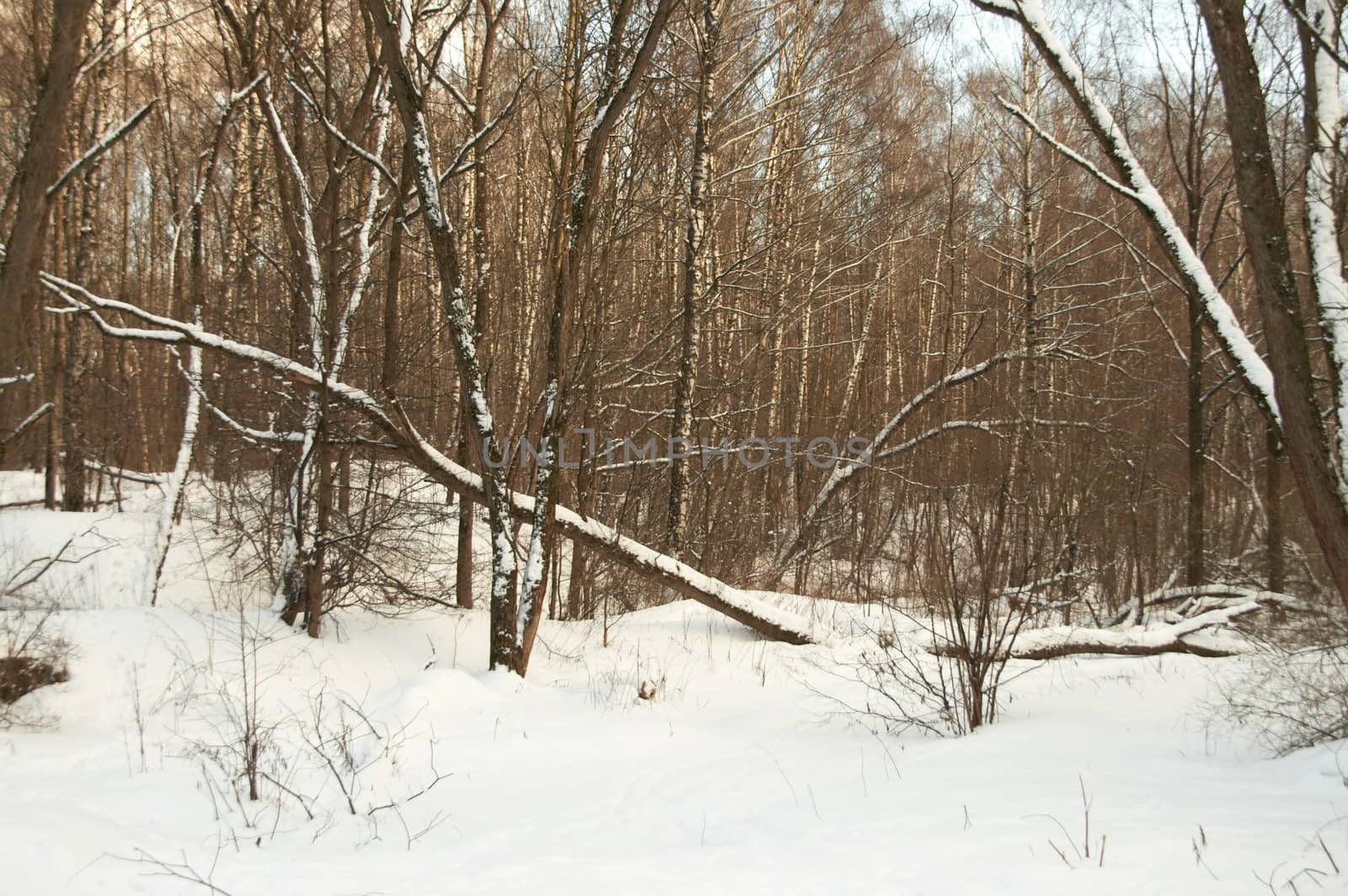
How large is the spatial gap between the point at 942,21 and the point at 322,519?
20.5ft

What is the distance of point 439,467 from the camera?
6773mm

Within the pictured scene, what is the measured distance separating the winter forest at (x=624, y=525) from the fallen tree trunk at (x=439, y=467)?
0.04 m

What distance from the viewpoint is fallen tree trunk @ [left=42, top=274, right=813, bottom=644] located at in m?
6.26

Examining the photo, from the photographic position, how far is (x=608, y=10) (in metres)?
6.94

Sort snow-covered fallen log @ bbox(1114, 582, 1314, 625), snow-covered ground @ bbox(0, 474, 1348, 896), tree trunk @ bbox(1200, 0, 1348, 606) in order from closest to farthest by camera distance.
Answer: snow-covered ground @ bbox(0, 474, 1348, 896) < tree trunk @ bbox(1200, 0, 1348, 606) < snow-covered fallen log @ bbox(1114, 582, 1314, 625)

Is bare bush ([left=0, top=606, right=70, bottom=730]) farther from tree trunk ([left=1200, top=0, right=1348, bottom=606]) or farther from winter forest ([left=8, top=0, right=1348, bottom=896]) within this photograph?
tree trunk ([left=1200, top=0, right=1348, bottom=606])

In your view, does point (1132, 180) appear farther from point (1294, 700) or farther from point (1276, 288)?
point (1294, 700)

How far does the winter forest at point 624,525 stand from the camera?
369cm

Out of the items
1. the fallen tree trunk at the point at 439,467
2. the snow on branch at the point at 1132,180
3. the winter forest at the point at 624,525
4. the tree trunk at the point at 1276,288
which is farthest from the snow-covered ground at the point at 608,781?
the snow on branch at the point at 1132,180

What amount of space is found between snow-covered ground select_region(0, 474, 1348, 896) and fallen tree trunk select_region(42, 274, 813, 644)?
0.61 m

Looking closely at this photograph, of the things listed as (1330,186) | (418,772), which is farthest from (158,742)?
(1330,186)

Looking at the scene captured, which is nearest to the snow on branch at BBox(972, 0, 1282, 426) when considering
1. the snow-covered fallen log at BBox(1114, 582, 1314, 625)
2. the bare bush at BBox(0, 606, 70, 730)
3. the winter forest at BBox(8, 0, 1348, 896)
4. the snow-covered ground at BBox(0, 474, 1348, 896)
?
the winter forest at BBox(8, 0, 1348, 896)

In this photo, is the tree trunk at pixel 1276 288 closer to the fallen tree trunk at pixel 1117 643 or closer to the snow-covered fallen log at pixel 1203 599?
the fallen tree trunk at pixel 1117 643

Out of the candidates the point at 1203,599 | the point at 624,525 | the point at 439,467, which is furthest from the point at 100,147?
the point at 1203,599
